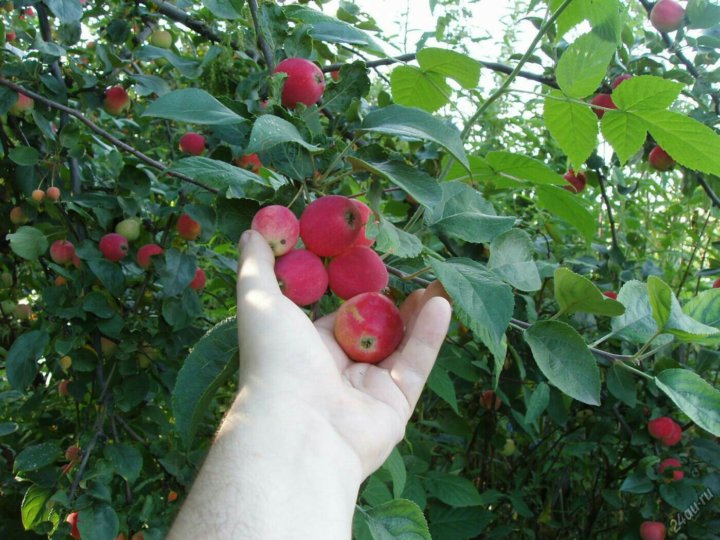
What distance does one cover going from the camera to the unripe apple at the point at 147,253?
1.56 meters

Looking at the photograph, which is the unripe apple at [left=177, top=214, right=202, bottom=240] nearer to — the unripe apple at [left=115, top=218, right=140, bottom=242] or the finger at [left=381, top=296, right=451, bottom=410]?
the unripe apple at [left=115, top=218, right=140, bottom=242]

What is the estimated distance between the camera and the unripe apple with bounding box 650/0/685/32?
1.64 m

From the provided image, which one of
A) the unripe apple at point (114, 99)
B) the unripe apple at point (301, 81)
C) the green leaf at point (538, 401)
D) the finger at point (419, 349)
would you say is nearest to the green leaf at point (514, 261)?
the finger at point (419, 349)

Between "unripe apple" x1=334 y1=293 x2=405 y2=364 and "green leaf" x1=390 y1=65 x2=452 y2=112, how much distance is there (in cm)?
38

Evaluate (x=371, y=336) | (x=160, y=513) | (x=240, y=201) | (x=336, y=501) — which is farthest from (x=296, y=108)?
(x=160, y=513)

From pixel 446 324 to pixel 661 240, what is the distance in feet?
6.73

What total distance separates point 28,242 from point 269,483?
1.08 meters

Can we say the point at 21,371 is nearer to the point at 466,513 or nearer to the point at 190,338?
the point at 190,338

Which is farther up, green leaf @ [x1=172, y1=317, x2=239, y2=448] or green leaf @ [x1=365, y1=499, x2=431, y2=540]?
green leaf @ [x1=172, y1=317, x2=239, y2=448]

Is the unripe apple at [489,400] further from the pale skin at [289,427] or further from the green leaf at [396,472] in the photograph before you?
the pale skin at [289,427]

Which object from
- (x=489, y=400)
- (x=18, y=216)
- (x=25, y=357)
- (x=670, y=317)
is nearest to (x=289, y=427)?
(x=670, y=317)

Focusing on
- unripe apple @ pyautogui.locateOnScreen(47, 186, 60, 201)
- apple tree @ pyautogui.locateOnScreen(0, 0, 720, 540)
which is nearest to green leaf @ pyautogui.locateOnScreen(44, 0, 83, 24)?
apple tree @ pyautogui.locateOnScreen(0, 0, 720, 540)

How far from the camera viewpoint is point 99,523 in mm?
1278

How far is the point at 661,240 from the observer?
104 inches
